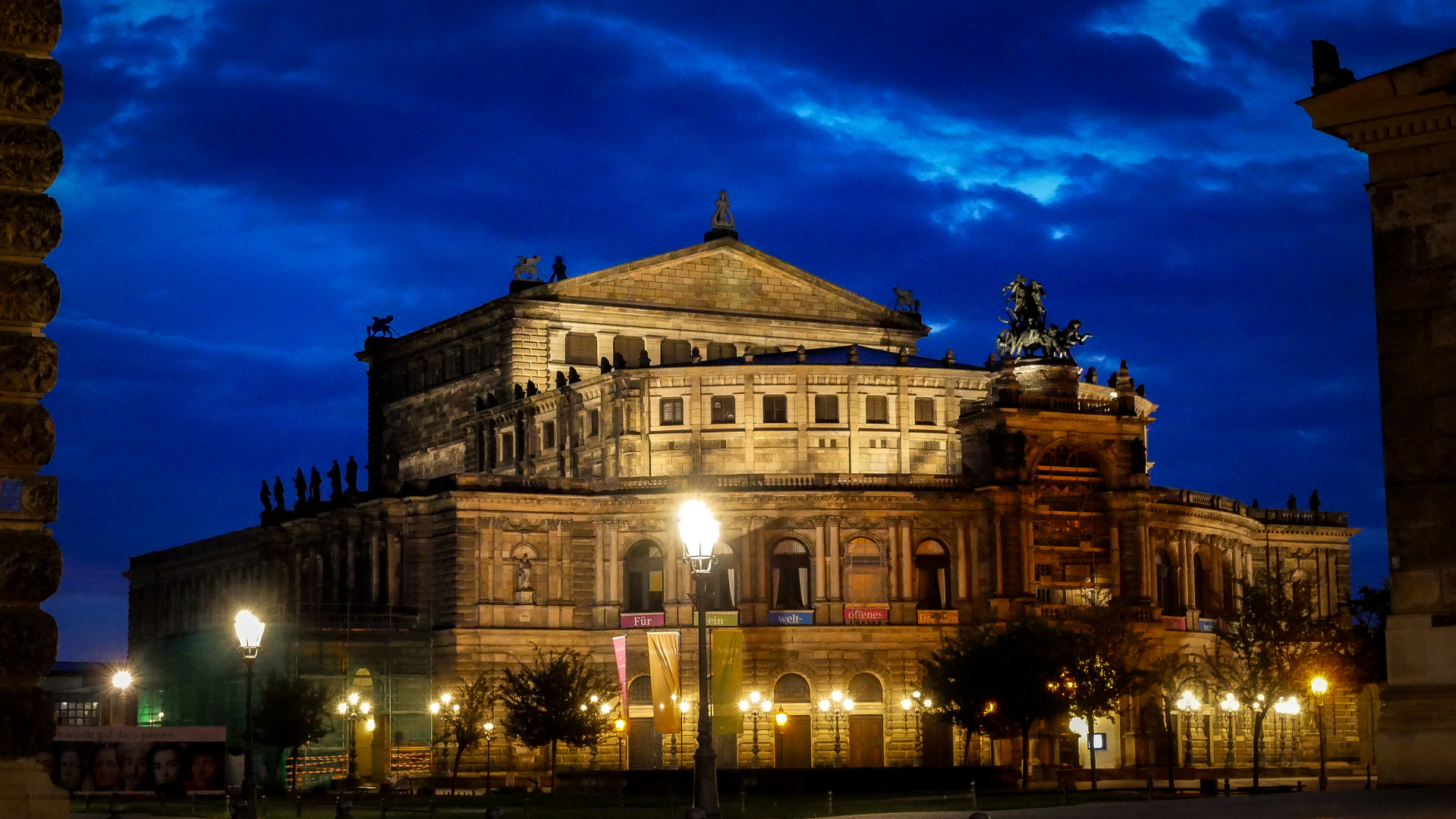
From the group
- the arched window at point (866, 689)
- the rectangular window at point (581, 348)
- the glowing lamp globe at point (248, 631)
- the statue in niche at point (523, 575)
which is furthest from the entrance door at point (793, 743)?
the glowing lamp globe at point (248, 631)

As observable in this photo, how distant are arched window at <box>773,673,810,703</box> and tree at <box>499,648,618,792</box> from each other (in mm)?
10544

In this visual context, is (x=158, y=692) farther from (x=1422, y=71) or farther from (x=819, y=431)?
(x=1422, y=71)

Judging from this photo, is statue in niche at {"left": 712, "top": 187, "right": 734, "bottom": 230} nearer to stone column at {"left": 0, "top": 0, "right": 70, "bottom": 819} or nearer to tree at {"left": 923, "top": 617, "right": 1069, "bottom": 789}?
tree at {"left": 923, "top": 617, "right": 1069, "bottom": 789}

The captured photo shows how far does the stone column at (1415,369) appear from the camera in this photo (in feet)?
89.6

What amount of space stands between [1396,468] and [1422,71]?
516 cm

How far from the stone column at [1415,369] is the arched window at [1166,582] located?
81.7 meters

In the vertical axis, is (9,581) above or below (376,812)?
above

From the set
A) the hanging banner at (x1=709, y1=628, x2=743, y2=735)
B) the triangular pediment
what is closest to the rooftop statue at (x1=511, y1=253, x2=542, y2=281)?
the triangular pediment

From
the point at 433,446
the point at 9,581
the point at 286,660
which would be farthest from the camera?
the point at 433,446

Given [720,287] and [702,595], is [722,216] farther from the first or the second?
[702,595]

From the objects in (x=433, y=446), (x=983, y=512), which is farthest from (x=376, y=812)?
(x=433, y=446)

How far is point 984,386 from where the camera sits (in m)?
113

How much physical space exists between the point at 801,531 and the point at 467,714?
19.5 metres

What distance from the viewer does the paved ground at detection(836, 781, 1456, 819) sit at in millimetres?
25906
